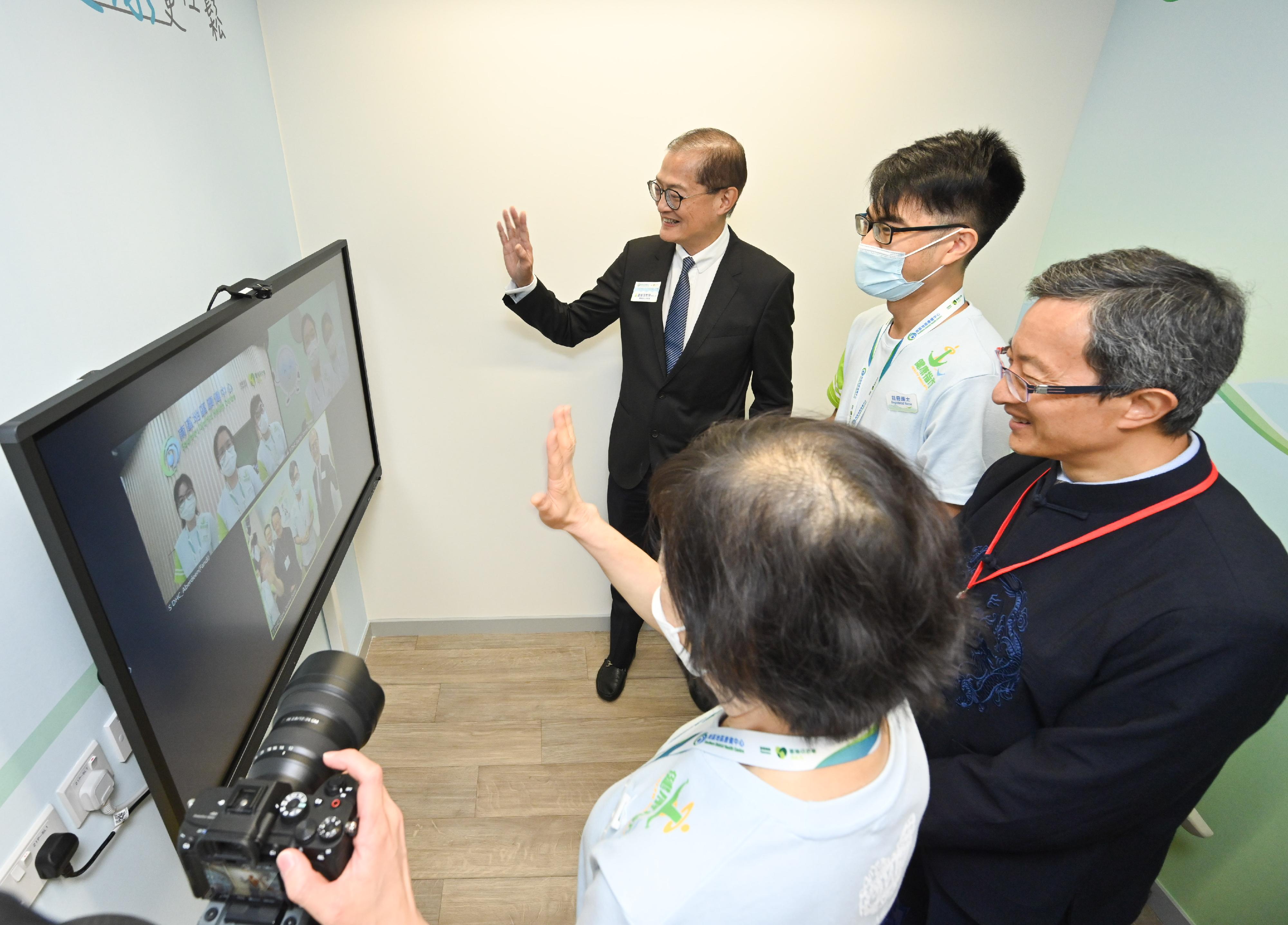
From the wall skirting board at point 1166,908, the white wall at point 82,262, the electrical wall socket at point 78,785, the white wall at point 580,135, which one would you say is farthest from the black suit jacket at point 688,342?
the wall skirting board at point 1166,908

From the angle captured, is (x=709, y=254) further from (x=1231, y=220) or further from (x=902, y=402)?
(x=1231, y=220)

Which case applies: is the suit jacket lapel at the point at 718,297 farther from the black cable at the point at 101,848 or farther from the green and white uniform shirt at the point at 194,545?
the black cable at the point at 101,848

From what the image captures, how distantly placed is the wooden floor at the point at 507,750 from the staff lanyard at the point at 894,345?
1.34m

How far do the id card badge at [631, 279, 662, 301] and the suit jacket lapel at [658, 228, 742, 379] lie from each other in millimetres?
154

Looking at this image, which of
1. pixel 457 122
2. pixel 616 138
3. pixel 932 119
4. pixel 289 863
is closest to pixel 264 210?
pixel 457 122

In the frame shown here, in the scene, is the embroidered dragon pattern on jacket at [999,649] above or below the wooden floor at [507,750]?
above

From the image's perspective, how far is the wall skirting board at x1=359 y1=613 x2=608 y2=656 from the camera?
2957 mm

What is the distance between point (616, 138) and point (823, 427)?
1779 millimetres

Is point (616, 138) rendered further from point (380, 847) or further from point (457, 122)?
point (380, 847)

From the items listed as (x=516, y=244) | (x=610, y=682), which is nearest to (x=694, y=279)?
(x=516, y=244)

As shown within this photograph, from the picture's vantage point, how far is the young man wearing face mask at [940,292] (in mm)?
1701

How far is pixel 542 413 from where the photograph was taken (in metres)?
2.62

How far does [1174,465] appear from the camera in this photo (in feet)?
3.71

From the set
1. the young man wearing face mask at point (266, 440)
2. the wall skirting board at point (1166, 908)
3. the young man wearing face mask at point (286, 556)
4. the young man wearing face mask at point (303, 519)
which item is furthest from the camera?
the wall skirting board at point (1166, 908)
